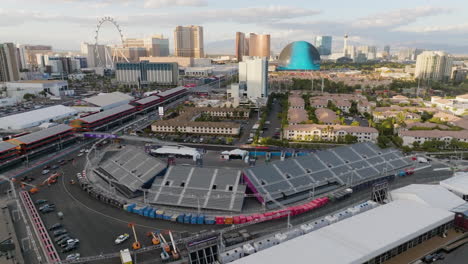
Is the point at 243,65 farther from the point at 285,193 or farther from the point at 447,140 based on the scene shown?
the point at 285,193

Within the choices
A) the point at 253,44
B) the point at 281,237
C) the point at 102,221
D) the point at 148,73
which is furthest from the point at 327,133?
the point at 253,44

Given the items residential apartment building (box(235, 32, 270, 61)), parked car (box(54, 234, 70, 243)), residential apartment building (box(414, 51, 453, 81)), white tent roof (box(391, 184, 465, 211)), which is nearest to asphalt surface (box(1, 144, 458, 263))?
parked car (box(54, 234, 70, 243))

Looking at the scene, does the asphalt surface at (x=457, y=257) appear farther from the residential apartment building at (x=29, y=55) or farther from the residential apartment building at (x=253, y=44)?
the residential apartment building at (x=253, y=44)

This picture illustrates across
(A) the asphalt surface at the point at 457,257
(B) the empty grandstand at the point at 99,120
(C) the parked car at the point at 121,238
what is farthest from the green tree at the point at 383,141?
(B) the empty grandstand at the point at 99,120

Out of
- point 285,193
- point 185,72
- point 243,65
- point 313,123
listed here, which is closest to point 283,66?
point 185,72

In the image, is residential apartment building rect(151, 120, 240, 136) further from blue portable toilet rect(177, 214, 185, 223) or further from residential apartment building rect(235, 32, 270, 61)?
residential apartment building rect(235, 32, 270, 61)

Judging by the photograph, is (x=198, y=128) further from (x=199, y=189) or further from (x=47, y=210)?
(x=47, y=210)
